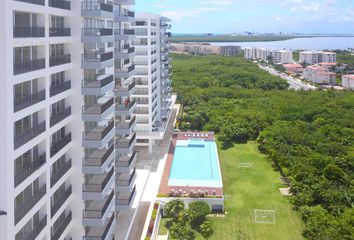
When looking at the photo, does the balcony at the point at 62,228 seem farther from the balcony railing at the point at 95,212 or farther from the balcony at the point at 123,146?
the balcony at the point at 123,146

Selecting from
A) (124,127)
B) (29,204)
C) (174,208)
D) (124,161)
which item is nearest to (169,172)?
(174,208)

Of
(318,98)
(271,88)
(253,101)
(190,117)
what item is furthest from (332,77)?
(190,117)

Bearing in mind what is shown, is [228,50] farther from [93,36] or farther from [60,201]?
[60,201]

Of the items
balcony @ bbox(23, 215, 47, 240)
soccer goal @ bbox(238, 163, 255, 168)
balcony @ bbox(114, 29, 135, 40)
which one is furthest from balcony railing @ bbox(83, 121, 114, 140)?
soccer goal @ bbox(238, 163, 255, 168)

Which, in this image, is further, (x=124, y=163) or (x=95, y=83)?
(x=124, y=163)

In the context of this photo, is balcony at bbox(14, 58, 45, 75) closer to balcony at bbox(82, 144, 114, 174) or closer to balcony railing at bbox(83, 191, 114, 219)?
balcony at bbox(82, 144, 114, 174)

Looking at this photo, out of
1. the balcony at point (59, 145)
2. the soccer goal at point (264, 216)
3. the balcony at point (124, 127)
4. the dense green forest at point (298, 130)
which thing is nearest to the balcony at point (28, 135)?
the balcony at point (59, 145)
